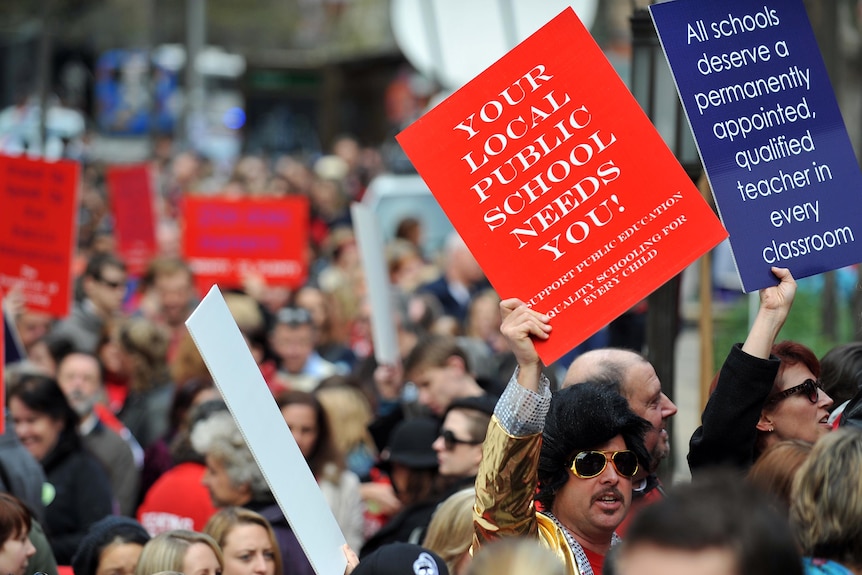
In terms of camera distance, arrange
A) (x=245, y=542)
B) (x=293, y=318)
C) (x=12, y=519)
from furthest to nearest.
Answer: (x=293, y=318), (x=245, y=542), (x=12, y=519)

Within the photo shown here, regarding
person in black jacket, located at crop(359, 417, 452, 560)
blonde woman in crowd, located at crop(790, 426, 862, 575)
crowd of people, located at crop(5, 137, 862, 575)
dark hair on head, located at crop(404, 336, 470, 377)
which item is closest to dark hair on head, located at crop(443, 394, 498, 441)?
crowd of people, located at crop(5, 137, 862, 575)

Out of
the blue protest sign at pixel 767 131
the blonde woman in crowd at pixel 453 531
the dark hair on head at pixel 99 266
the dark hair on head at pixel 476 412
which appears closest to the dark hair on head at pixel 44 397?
the dark hair on head at pixel 476 412

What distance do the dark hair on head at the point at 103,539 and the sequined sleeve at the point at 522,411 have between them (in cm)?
199

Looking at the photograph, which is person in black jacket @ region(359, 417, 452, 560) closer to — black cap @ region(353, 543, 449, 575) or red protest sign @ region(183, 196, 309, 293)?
black cap @ region(353, 543, 449, 575)

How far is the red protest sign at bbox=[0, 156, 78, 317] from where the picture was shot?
340 inches

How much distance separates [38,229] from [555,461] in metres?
5.76

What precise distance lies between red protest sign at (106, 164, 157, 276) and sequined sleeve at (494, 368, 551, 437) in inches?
407

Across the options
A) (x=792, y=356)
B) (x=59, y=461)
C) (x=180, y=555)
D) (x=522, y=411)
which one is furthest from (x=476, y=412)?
(x=522, y=411)

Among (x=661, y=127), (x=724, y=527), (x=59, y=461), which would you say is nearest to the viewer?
(x=724, y=527)

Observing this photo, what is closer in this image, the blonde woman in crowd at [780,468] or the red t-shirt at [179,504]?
the blonde woman in crowd at [780,468]

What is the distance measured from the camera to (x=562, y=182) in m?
3.89

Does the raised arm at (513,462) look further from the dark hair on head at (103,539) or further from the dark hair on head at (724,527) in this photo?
the dark hair on head at (103,539)

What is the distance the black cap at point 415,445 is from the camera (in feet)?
19.9

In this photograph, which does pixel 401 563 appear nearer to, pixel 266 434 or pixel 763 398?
pixel 266 434
